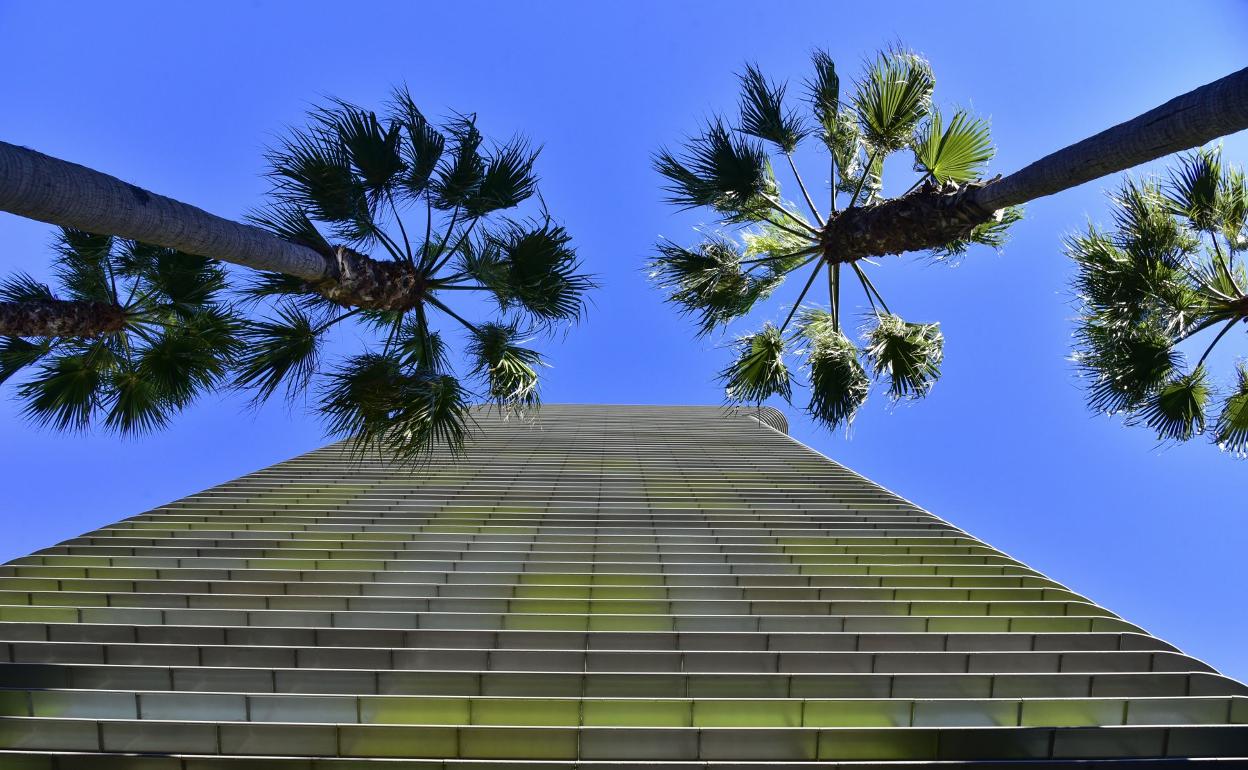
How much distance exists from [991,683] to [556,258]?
647 cm

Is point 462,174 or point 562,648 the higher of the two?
point 462,174

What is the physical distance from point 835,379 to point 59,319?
33.8 ft

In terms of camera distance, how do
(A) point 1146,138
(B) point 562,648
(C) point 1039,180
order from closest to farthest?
(A) point 1146,138 < (C) point 1039,180 < (B) point 562,648

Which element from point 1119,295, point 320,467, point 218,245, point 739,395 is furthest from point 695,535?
point 320,467

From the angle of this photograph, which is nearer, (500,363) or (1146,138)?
(1146,138)

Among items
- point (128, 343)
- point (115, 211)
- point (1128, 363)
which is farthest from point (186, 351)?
point (1128, 363)

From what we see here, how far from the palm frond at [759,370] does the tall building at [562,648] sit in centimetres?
199

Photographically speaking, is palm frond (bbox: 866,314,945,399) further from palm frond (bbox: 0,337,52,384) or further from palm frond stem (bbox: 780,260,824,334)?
palm frond (bbox: 0,337,52,384)

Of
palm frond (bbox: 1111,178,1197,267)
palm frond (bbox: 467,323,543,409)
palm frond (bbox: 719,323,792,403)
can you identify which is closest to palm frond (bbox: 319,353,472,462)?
palm frond (bbox: 467,323,543,409)

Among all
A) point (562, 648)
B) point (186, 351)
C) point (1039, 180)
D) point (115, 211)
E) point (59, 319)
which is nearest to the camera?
point (115, 211)

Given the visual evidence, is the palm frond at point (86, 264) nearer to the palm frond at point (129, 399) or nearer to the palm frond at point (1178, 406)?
the palm frond at point (129, 399)

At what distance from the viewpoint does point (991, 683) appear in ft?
23.1

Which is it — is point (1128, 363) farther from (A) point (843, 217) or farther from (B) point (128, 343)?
(B) point (128, 343)

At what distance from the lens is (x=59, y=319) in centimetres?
941
